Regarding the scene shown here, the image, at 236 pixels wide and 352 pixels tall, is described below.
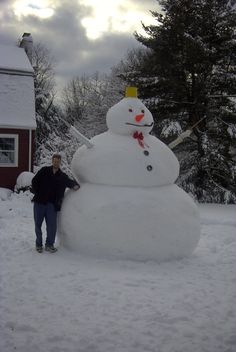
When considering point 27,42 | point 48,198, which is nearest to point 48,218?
point 48,198

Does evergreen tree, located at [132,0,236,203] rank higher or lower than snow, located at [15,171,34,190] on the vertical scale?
higher

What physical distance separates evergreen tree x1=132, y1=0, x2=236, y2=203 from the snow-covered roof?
15.9ft

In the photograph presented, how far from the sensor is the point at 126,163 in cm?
689

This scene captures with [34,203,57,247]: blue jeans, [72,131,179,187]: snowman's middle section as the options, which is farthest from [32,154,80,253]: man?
[72,131,179,187]: snowman's middle section

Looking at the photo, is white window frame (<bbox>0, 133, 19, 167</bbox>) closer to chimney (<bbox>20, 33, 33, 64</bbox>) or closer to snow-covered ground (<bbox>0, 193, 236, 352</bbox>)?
chimney (<bbox>20, 33, 33, 64</bbox>)

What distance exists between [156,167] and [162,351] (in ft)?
11.5

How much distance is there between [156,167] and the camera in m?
7.00

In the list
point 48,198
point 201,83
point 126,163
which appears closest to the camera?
point 126,163

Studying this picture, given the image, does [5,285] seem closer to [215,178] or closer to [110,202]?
[110,202]

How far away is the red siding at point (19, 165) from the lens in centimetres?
1639

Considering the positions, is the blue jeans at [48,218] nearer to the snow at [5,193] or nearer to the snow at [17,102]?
the snow at [5,193]

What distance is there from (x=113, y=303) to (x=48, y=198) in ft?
8.23

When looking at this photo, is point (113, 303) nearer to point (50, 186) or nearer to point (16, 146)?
point (50, 186)

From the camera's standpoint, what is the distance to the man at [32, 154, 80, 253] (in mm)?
7043
